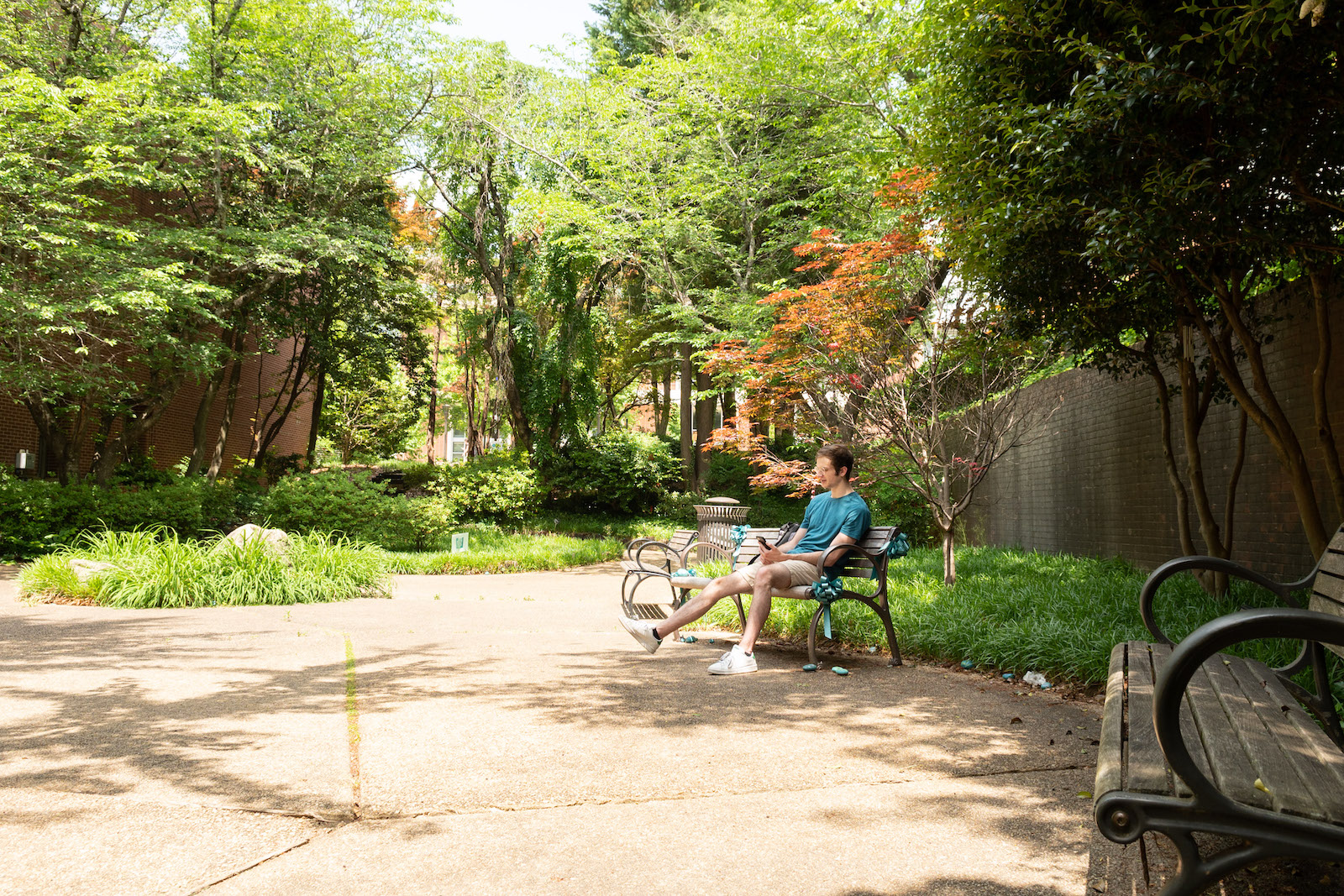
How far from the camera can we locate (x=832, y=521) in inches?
222

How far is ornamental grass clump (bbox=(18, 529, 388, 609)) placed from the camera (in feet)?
27.3

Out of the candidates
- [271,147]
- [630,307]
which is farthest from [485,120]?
[630,307]

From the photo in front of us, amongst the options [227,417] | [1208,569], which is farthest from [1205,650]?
[227,417]

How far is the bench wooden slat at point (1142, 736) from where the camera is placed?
1.75 meters

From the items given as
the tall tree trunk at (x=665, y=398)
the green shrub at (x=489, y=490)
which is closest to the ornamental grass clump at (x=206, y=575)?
the green shrub at (x=489, y=490)

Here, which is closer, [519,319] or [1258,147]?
[1258,147]

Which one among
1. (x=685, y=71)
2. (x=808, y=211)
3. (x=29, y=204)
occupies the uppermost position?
(x=685, y=71)

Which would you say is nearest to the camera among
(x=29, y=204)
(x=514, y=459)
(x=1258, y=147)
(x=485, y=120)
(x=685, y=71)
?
(x=1258, y=147)

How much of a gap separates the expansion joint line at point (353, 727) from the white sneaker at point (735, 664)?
6.70 ft

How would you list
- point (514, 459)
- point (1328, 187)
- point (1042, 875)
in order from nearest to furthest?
1. point (1042, 875)
2. point (1328, 187)
3. point (514, 459)

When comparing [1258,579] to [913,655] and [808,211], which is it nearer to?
[913,655]

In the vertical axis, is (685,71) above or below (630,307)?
above

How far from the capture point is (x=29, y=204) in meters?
11.5

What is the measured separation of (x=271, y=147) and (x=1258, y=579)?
16.8 meters
